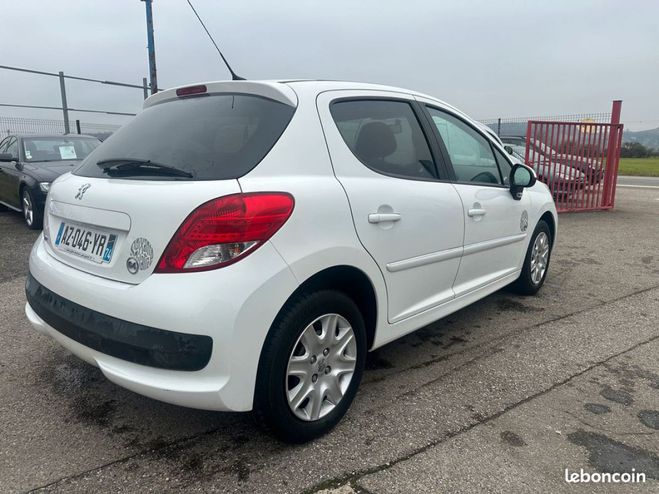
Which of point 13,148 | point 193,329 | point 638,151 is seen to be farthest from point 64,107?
point 638,151

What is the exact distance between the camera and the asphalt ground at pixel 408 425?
214 centimetres

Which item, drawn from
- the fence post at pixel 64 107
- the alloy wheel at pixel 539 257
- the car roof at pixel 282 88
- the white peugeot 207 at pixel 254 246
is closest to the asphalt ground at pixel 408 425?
the white peugeot 207 at pixel 254 246

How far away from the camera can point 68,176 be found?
2660 millimetres

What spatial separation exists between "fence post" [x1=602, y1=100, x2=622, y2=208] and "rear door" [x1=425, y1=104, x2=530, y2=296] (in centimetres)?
723

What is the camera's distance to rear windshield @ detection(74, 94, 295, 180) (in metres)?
2.17

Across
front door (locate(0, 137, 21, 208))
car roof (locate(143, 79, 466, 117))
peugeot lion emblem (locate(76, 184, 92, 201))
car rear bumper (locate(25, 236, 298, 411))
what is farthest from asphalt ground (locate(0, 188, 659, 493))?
front door (locate(0, 137, 21, 208))

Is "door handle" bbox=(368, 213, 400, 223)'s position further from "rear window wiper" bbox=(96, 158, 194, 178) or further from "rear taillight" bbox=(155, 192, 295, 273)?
"rear window wiper" bbox=(96, 158, 194, 178)

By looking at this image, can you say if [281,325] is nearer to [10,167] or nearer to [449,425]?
[449,425]

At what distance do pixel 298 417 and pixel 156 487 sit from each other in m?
0.63

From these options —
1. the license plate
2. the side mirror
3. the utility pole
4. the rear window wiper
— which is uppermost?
the utility pole

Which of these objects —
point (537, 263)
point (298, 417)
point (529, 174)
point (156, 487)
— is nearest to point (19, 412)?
point (156, 487)

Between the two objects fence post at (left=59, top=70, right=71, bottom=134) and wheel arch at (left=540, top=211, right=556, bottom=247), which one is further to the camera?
fence post at (left=59, top=70, right=71, bottom=134)

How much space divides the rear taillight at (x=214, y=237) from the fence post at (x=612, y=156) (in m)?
9.95

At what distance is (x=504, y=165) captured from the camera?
392 cm
